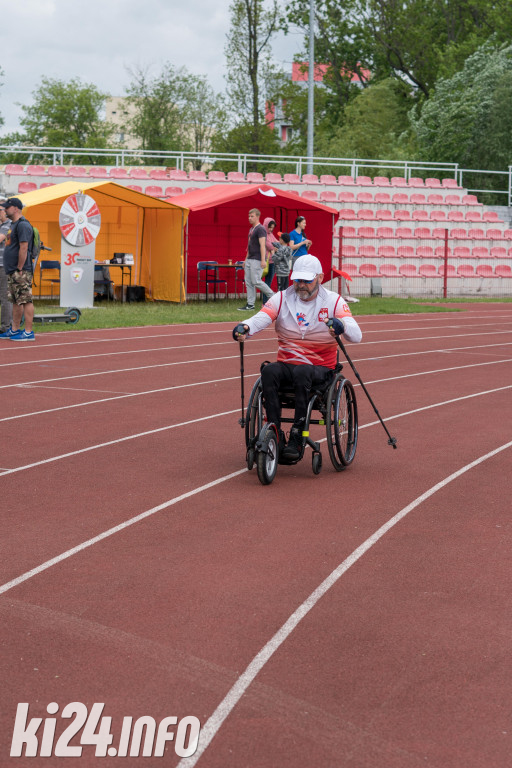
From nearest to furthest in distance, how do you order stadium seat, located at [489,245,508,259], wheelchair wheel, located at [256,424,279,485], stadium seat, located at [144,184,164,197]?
wheelchair wheel, located at [256,424,279,485]
stadium seat, located at [144,184,164,197]
stadium seat, located at [489,245,508,259]

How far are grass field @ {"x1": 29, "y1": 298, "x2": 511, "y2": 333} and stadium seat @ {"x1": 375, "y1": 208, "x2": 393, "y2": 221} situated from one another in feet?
18.8

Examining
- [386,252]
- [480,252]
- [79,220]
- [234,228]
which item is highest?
[234,228]

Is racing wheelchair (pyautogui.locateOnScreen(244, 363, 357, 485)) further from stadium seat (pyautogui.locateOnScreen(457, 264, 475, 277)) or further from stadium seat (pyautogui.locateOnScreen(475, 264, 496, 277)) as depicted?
stadium seat (pyautogui.locateOnScreen(475, 264, 496, 277))

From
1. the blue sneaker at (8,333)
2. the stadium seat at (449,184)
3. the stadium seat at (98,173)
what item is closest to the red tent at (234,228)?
the stadium seat at (98,173)

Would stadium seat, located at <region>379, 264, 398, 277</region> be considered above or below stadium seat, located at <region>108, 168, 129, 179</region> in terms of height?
below

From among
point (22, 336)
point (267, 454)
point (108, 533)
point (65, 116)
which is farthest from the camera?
point (65, 116)

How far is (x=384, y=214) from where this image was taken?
34.4 metres

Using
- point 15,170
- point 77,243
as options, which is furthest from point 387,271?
point 77,243

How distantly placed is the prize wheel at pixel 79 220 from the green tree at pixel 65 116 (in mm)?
55216

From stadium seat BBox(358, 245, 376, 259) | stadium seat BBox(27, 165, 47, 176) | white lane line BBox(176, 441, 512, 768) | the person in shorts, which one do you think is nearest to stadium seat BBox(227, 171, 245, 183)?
stadium seat BBox(358, 245, 376, 259)

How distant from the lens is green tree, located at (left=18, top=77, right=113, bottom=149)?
76125mm

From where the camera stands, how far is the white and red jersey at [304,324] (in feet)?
28.0

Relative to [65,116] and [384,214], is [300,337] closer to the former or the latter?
[384,214]

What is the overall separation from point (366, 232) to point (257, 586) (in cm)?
2827
